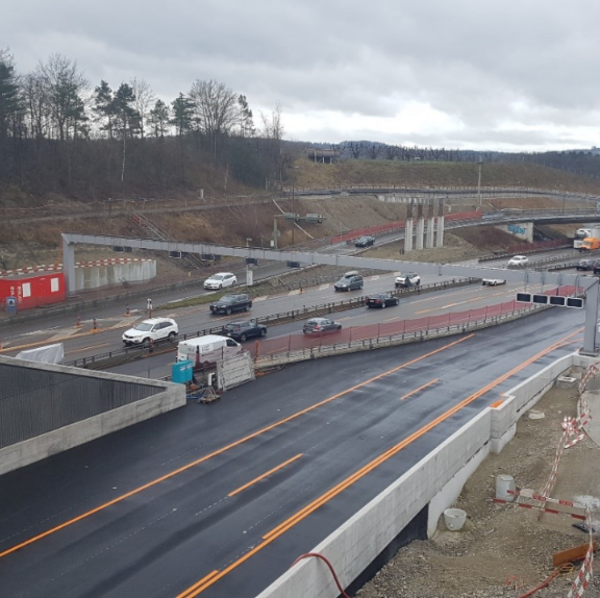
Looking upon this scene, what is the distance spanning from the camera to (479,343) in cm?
3578

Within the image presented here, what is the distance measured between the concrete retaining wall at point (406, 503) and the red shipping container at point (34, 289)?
89.8 ft

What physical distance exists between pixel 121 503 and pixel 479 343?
76.0 feet

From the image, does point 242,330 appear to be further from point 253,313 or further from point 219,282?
point 219,282

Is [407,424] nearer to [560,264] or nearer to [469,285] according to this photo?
[469,285]

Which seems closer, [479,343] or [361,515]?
[361,515]

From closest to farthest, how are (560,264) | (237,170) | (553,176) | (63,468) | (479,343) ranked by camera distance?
(63,468), (479,343), (560,264), (237,170), (553,176)

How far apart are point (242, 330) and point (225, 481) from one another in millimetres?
16129

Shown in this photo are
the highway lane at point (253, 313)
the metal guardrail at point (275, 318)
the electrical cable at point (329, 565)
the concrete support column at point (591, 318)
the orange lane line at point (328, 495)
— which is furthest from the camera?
the highway lane at point (253, 313)

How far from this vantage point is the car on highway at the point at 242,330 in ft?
112

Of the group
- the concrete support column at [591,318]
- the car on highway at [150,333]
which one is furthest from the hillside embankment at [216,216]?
the concrete support column at [591,318]

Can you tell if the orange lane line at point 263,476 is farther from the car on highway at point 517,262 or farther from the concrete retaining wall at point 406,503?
the car on highway at point 517,262

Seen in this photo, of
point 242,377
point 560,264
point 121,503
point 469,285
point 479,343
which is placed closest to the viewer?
point 121,503

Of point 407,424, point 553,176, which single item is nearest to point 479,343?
point 407,424

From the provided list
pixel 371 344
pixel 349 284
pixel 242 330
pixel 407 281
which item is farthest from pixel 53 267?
pixel 407 281
